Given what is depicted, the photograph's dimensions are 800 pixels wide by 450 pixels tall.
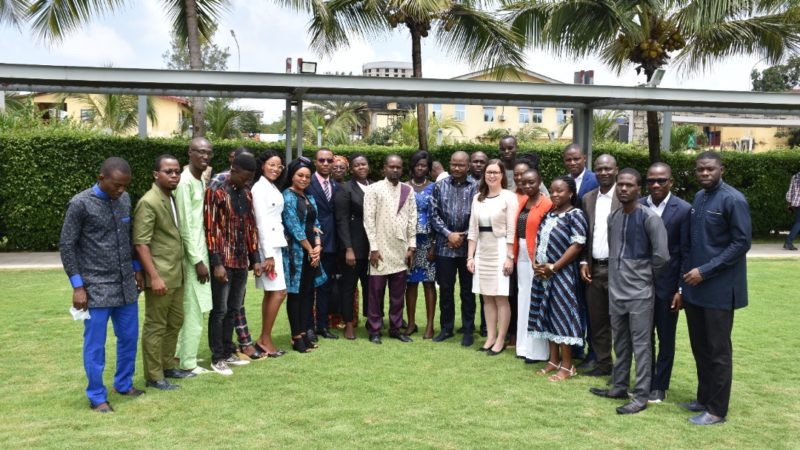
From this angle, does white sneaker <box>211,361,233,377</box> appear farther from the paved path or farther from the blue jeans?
the paved path

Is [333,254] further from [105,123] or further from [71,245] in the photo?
[105,123]

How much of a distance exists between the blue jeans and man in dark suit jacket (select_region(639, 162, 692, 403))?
3.95 metres

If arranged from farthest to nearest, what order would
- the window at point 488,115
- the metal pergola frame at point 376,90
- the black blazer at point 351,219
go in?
1. the window at point 488,115
2. the metal pergola frame at point 376,90
3. the black blazer at point 351,219

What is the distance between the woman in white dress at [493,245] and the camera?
6.66m

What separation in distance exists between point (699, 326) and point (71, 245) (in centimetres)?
450

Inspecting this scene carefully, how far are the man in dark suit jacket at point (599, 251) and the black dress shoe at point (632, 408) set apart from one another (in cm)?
88

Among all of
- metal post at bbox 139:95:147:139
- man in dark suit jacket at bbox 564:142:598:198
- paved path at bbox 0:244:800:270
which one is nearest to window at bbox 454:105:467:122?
paved path at bbox 0:244:800:270

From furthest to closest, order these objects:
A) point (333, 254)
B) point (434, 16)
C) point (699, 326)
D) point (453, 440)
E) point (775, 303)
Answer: point (434, 16) < point (775, 303) < point (333, 254) < point (699, 326) < point (453, 440)

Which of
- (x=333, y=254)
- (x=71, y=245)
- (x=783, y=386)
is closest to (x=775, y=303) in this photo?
(x=783, y=386)

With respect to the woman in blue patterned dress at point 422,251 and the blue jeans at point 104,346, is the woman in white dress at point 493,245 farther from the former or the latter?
the blue jeans at point 104,346

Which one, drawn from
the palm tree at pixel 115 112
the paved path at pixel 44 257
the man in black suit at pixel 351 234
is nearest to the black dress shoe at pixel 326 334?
the man in black suit at pixel 351 234

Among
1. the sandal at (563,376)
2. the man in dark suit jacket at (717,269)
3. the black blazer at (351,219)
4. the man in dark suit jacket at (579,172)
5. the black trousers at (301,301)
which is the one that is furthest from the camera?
the black blazer at (351,219)

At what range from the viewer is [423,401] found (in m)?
5.39

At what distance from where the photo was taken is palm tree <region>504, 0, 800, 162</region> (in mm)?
14344
